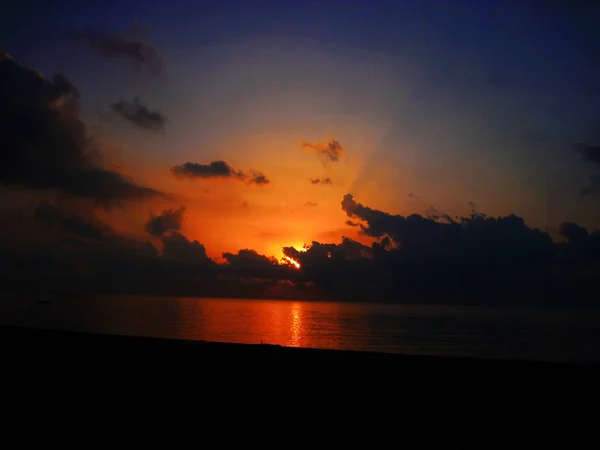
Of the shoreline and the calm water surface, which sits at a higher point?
the shoreline

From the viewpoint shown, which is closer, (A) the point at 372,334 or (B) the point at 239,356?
(B) the point at 239,356

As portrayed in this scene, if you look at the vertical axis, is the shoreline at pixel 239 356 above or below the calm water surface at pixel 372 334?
above

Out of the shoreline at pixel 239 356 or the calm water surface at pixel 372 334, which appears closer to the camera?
the shoreline at pixel 239 356

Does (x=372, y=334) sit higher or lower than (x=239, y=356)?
lower

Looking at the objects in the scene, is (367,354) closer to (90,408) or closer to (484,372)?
(484,372)

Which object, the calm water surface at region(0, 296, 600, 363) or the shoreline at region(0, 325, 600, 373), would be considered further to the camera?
the calm water surface at region(0, 296, 600, 363)

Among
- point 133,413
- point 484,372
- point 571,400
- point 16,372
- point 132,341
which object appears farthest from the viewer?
point 132,341

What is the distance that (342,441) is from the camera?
305 inches

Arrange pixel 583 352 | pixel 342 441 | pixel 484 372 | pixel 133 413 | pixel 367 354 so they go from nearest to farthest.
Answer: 1. pixel 342 441
2. pixel 133 413
3. pixel 484 372
4. pixel 367 354
5. pixel 583 352

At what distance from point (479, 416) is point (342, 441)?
364cm

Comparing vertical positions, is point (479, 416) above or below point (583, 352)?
above

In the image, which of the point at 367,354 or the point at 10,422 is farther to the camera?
the point at 367,354

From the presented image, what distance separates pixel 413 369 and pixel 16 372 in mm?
11996

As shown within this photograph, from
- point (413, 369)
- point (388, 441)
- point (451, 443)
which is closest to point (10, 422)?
point (388, 441)
